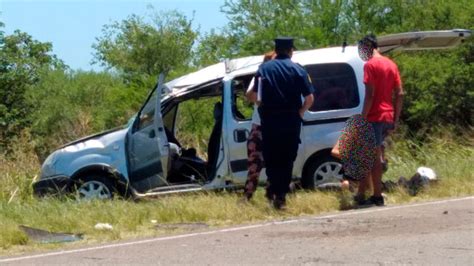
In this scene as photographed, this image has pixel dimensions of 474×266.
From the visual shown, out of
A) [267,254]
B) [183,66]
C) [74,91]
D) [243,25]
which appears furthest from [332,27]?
[267,254]

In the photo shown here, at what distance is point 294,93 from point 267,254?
270 centimetres

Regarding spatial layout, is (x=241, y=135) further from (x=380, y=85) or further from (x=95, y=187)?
(x=380, y=85)

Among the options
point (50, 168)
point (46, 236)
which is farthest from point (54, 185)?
point (46, 236)

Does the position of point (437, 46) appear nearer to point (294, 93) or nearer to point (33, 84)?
point (294, 93)

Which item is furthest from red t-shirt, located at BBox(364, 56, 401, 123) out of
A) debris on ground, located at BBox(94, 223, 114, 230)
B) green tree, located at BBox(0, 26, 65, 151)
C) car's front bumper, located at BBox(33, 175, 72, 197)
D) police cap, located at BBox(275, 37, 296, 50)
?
green tree, located at BBox(0, 26, 65, 151)

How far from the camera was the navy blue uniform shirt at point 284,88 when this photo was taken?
10.0 meters

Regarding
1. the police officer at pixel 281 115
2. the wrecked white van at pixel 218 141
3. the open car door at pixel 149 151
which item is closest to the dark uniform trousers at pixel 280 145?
the police officer at pixel 281 115

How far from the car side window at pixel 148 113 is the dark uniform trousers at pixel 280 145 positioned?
9.11 ft

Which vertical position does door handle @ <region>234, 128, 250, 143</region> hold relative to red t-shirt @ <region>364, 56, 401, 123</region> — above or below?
below

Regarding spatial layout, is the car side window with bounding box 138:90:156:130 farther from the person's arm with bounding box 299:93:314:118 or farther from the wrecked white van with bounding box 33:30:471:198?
the person's arm with bounding box 299:93:314:118

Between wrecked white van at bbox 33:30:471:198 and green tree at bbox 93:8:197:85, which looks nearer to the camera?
wrecked white van at bbox 33:30:471:198

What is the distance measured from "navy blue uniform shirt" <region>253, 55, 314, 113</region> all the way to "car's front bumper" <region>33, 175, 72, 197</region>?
344 centimetres

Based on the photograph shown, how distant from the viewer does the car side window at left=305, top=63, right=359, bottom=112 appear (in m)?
12.2

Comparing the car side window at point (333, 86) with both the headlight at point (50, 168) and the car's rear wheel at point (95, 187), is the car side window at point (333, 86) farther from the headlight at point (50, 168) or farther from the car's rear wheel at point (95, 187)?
the headlight at point (50, 168)
